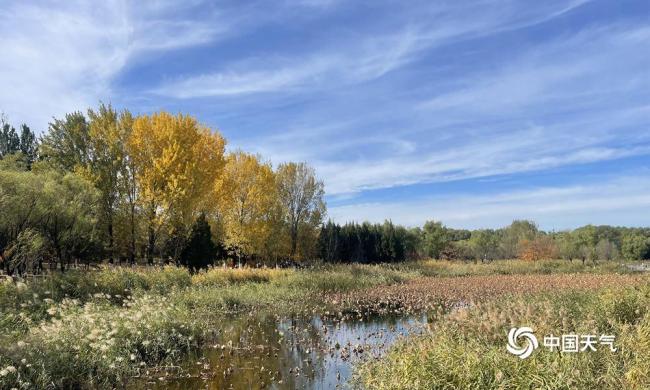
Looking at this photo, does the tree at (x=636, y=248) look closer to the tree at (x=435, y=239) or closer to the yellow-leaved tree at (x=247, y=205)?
the tree at (x=435, y=239)

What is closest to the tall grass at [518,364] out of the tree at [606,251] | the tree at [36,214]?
the tree at [36,214]

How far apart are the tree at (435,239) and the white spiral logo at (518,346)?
47.7 m

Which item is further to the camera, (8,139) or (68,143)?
(8,139)

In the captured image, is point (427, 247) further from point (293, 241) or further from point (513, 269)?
point (293, 241)

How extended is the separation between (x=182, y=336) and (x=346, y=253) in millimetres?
38539

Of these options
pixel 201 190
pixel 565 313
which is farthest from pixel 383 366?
pixel 201 190

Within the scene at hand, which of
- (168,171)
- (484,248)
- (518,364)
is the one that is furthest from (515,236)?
(518,364)

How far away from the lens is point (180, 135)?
2138 centimetres

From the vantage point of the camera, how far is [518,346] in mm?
6375

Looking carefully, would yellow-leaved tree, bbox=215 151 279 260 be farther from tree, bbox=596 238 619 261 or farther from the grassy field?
tree, bbox=596 238 619 261

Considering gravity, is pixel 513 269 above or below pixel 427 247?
below
